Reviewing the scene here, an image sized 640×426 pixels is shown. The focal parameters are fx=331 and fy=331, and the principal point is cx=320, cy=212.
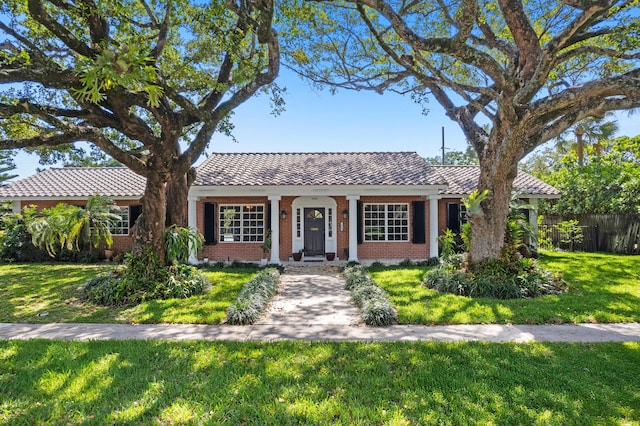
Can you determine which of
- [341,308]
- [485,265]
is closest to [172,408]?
[341,308]

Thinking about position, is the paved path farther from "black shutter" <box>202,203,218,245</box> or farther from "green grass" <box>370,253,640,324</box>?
"black shutter" <box>202,203,218,245</box>

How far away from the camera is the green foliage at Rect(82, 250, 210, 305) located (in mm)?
7539

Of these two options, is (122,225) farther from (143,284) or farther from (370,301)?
(370,301)

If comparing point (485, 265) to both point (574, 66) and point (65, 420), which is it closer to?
point (574, 66)

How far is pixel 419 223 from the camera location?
1366cm

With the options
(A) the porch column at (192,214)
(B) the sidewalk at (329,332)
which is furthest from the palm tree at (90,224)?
(A) the porch column at (192,214)

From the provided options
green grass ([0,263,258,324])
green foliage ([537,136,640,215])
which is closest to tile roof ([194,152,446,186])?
green grass ([0,263,258,324])

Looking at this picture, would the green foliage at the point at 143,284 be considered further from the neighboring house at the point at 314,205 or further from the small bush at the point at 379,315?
the neighboring house at the point at 314,205

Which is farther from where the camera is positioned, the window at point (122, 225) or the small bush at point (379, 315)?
the window at point (122, 225)

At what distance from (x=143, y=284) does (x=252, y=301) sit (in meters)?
2.98

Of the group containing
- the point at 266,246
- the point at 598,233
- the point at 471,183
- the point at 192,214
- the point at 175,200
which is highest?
the point at 471,183

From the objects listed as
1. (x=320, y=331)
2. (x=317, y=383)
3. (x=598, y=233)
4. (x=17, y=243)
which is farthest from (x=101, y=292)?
(x=598, y=233)

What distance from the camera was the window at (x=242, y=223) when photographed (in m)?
14.1

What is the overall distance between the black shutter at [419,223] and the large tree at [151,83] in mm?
7815
